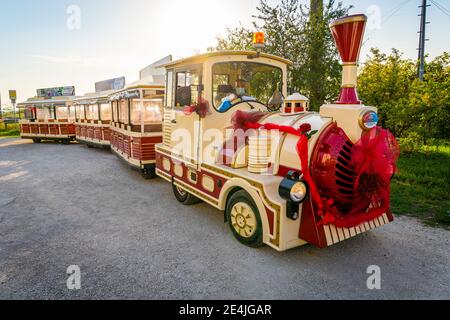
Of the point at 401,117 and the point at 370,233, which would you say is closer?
the point at 370,233

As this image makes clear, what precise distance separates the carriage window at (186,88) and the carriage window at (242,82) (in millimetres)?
378

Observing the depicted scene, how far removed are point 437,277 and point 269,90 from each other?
376 cm

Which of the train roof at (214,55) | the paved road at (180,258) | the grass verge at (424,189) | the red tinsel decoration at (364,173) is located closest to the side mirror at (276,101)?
the train roof at (214,55)

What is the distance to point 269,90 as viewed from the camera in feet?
18.3

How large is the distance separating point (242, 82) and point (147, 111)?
3.92 m

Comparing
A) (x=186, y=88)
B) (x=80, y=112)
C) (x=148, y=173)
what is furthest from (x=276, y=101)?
(x=80, y=112)

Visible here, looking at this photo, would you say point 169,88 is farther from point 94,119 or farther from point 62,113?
point 62,113

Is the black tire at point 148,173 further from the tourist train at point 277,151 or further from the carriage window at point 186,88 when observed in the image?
the carriage window at point 186,88

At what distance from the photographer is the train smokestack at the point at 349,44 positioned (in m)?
3.35

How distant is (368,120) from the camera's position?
3406 mm

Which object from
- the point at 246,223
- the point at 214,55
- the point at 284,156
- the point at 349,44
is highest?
the point at 214,55

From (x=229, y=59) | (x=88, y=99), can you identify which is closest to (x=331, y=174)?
(x=229, y=59)
